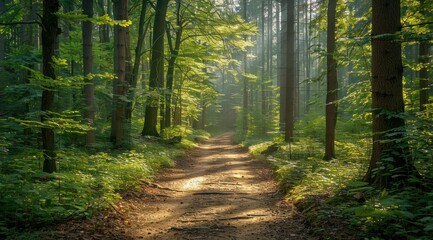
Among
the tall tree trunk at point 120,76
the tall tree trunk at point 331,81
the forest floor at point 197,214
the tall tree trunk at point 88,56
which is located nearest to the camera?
the forest floor at point 197,214

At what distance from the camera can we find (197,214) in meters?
6.20

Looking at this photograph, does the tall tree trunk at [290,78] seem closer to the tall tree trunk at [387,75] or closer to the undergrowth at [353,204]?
the undergrowth at [353,204]

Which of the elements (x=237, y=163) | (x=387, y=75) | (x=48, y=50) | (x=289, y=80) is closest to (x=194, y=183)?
(x=237, y=163)

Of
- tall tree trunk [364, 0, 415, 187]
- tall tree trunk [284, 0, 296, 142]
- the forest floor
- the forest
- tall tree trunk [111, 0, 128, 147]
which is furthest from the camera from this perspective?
tall tree trunk [284, 0, 296, 142]

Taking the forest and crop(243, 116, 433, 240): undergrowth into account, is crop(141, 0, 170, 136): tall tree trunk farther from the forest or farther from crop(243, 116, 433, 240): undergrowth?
crop(243, 116, 433, 240): undergrowth

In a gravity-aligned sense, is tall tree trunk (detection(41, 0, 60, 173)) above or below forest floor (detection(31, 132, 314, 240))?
above

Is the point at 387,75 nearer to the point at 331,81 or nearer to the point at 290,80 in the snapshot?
the point at 331,81

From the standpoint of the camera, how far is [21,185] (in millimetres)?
5109

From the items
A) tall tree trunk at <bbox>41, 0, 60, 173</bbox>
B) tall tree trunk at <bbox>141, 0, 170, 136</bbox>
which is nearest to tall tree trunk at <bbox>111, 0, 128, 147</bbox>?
tall tree trunk at <bbox>141, 0, 170, 136</bbox>

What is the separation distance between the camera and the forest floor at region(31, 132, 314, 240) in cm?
498

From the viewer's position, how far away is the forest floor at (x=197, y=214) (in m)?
4.98

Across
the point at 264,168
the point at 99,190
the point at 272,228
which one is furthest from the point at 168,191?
the point at 264,168

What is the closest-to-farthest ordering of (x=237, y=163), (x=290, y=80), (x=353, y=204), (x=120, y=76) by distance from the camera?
(x=353, y=204), (x=120, y=76), (x=237, y=163), (x=290, y=80)

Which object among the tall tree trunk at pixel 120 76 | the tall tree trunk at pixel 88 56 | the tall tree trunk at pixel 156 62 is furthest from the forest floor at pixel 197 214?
the tall tree trunk at pixel 156 62
